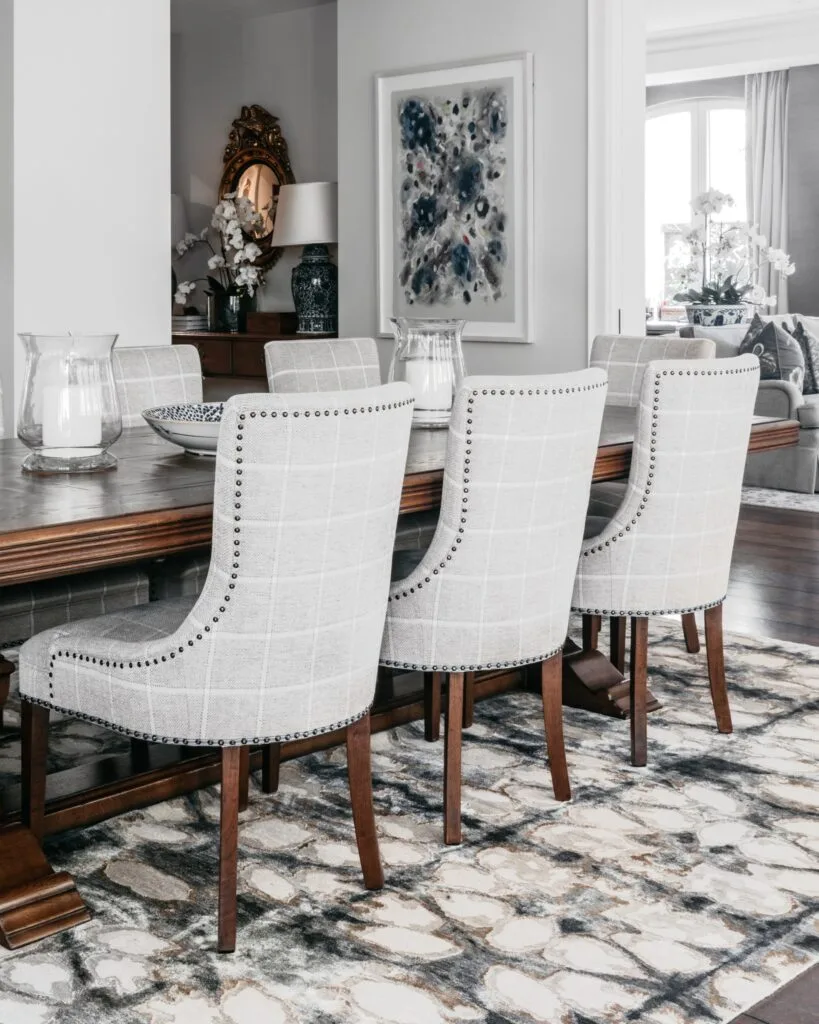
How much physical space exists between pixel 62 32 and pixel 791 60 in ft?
19.4

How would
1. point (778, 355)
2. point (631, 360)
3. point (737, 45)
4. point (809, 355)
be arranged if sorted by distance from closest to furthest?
point (631, 360) < point (778, 355) < point (809, 355) < point (737, 45)

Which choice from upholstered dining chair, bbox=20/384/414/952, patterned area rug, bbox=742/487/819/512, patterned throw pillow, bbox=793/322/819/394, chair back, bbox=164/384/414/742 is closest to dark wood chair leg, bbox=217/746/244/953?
upholstered dining chair, bbox=20/384/414/952

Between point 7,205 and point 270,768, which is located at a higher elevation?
point 7,205

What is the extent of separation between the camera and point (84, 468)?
8.65 feet

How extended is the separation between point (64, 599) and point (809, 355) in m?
5.69

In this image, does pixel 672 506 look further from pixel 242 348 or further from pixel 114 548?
pixel 242 348

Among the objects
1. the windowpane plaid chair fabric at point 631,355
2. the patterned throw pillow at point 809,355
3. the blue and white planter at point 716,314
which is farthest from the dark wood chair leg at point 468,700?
the blue and white planter at point 716,314

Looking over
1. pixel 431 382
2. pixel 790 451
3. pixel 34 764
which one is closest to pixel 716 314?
pixel 790 451

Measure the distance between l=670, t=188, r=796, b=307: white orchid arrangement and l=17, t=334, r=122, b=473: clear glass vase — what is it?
22.1 ft

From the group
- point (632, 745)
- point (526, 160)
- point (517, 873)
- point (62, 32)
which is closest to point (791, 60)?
point (526, 160)

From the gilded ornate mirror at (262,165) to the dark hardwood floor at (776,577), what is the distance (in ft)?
9.23

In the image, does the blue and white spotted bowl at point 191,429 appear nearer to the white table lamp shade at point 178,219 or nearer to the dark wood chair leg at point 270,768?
the dark wood chair leg at point 270,768

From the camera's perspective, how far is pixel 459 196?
5594 millimetres

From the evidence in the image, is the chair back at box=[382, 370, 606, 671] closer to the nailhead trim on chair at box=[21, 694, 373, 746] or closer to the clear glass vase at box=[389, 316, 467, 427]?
the nailhead trim on chair at box=[21, 694, 373, 746]
